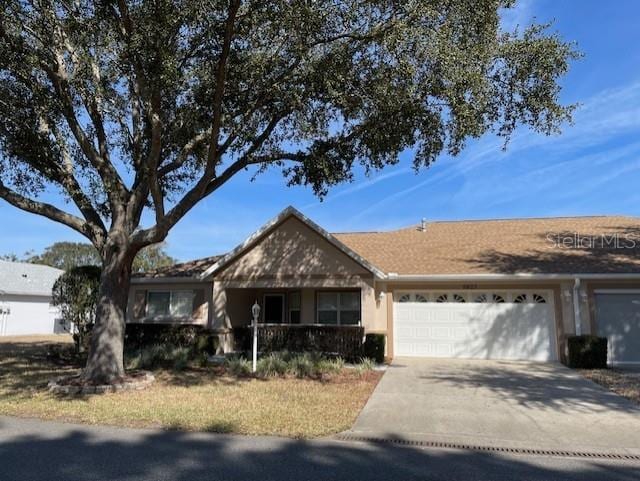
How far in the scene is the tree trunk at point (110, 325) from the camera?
11.1m

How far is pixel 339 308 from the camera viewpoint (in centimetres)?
1841

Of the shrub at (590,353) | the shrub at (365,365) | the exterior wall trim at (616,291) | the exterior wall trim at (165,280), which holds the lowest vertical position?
the shrub at (365,365)

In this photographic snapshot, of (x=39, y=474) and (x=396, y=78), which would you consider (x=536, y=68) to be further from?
(x=39, y=474)

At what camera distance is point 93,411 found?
868 cm

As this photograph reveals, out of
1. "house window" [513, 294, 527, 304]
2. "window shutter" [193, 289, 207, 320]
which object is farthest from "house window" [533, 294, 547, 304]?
"window shutter" [193, 289, 207, 320]

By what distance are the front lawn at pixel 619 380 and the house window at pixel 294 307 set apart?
9.99m

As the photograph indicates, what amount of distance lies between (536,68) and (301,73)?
16.3ft

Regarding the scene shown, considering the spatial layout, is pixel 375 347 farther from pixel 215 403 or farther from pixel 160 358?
pixel 215 403

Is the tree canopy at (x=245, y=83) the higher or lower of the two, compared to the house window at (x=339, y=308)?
higher

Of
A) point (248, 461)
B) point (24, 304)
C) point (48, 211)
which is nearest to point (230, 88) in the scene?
point (48, 211)

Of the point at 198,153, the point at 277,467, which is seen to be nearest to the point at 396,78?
the point at 198,153

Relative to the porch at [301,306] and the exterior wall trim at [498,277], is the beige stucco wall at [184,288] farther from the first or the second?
the exterior wall trim at [498,277]

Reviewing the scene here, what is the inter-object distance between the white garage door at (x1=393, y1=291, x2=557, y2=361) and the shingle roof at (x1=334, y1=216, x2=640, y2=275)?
0.97m

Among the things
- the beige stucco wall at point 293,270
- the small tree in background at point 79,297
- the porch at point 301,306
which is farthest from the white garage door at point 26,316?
the beige stucco wall at point 293,270
